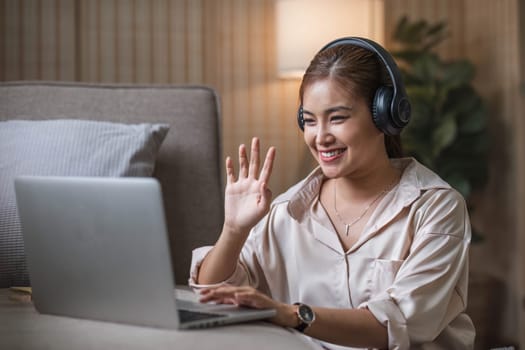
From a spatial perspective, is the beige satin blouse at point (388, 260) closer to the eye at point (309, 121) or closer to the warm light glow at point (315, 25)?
the eye at point (309, 121)

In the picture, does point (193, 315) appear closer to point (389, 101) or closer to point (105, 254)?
point (105, 254)

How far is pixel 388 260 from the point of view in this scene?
1.32 meters

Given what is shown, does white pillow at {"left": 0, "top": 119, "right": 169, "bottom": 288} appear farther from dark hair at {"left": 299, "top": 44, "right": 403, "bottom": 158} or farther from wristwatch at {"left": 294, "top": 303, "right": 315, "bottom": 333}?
wristwatch at {"left": 294, "top": 303, "right": 315, "bottom": 333}

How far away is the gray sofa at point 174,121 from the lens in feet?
5.83

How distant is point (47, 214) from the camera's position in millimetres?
956

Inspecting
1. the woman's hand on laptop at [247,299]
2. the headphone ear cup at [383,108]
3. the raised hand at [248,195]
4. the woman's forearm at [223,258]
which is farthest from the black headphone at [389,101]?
the woman's hand on laptop at [247,299]

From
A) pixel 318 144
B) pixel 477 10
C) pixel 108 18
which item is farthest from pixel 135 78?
pixel 318 144

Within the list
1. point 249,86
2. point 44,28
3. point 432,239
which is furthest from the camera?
point 249,86

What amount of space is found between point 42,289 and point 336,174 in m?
0.59

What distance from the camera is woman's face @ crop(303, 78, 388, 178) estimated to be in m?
1.35

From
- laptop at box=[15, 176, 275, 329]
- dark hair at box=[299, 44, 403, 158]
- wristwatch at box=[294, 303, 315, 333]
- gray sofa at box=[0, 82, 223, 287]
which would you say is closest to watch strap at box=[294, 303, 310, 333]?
wristwatch at box=[294, 303, 315, 333]

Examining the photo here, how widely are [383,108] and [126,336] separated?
675mm

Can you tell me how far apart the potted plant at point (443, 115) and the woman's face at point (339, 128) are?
1.67m

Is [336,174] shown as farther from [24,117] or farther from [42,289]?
[24,117]
